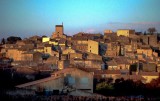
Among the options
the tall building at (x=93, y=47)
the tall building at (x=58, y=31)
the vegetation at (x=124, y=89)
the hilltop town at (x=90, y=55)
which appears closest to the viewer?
the vegetation at (x=124, y=89)

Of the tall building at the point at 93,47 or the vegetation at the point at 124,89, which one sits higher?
the tall building at the point at 93,47

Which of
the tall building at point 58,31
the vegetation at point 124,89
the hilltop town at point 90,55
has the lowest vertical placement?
the vegetation at point 124,89

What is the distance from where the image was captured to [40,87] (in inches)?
503

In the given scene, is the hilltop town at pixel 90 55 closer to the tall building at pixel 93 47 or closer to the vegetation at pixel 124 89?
the tall building at pixel 93 47

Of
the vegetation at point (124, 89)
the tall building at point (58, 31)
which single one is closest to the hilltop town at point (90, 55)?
the tall building at point (58, 31)

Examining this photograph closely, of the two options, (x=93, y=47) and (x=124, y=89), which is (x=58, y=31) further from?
(x=124, y=89)

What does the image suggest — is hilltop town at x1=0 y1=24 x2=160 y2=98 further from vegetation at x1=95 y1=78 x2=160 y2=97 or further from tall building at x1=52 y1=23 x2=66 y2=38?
vegetation at x1=95 y1=78 x2=160 y2=97

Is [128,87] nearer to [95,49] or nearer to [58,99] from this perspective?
[58,99]

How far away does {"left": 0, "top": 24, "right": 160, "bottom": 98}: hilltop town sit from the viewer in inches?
862

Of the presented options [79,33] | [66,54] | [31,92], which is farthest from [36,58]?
[31,92]

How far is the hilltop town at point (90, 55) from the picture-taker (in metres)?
21.9

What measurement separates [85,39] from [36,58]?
558 cm

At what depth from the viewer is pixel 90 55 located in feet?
88.2

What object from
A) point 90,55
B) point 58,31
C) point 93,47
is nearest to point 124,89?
point 90,55
